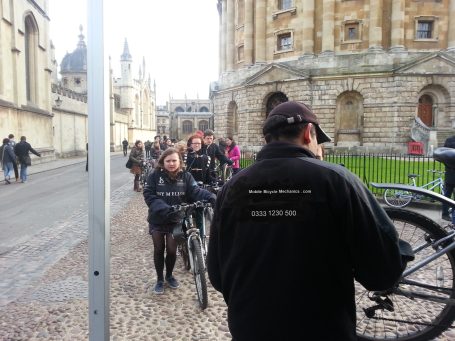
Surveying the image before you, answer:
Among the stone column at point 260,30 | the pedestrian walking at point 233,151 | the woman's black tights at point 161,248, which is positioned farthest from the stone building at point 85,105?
the stone column at point 260,30

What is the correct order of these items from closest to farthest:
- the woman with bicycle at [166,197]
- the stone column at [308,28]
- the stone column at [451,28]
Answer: the woman with bicycle at [166,197] → the stone column at [451,28] → the stone column at [308,28]

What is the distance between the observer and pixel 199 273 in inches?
171

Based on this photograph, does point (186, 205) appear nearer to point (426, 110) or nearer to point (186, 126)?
point (426, 110)

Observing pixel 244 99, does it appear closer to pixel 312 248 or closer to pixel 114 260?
pixel 114 260

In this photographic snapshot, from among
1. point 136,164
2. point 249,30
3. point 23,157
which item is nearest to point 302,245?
point 136,164

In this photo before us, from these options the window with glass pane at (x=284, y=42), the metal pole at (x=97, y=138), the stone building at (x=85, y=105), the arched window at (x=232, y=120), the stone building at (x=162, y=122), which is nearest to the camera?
the metal pole at (x=97, y=138)

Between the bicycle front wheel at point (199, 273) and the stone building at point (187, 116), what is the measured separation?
10827 cm

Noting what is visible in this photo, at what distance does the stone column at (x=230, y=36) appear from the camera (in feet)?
125

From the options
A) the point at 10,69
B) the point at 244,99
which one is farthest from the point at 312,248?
the point at 244,99

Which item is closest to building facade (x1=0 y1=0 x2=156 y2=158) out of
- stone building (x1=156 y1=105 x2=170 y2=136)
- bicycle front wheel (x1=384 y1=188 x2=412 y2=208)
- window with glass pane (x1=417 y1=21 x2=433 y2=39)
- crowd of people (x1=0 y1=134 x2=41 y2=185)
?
crowd of people (x1=0 y1=134 x2=41 y2=185)

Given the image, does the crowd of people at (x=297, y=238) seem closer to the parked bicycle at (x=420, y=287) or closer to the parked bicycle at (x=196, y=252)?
the parked bicycle at (x=420, y=287)

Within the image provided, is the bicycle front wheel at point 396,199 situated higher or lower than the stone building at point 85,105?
lower

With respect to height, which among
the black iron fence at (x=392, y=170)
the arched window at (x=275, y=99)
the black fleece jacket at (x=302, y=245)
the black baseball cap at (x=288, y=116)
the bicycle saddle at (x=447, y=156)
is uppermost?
the arched window at (x=275, y=99)

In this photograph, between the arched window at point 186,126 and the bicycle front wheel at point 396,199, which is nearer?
the bicycle front wheel at point 396,199
